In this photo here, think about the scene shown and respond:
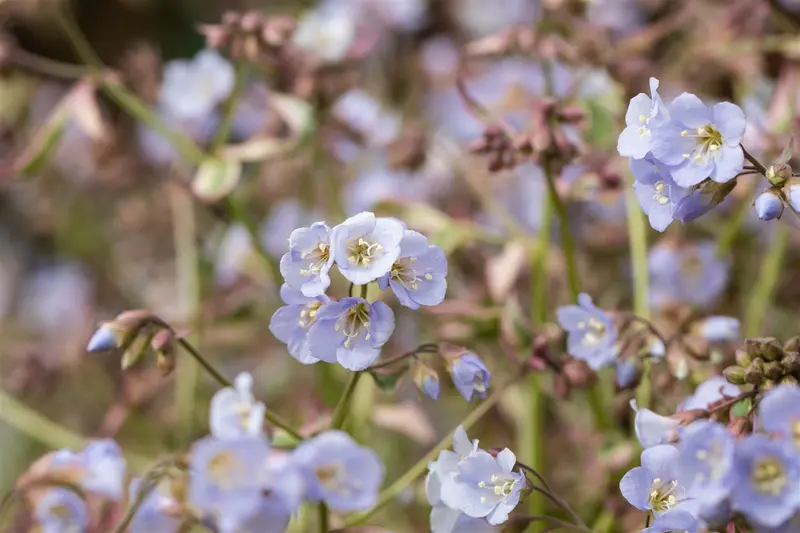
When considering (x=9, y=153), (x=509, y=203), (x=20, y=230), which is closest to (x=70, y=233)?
(x=9, y=153)

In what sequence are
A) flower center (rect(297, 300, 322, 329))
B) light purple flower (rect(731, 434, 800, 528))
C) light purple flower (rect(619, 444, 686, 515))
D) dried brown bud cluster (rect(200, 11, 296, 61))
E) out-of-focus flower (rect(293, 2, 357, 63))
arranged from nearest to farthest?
light purple flower (rect(731, 434, 800, 528))
light purple flower (rect(619, 444, 686, 515))
flower center (rect(297, 300, 322, 329))
dried brown bud cluster (rect(200, 11, 296, 61))
out-of-focus flower (rect(293, 2, 357, 63))

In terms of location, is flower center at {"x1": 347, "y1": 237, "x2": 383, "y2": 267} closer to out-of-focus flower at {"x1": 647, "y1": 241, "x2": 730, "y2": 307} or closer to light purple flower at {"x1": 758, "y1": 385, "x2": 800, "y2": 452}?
light purple flower at {"x1": 758, "y1": 385, "x2": 800, "y2": 452}

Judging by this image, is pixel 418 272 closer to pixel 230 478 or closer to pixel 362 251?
pixel 362 251

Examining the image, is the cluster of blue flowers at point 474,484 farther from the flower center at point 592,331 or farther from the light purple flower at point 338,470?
the flower center at point 592,331

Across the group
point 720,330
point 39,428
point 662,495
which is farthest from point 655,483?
point 39,428

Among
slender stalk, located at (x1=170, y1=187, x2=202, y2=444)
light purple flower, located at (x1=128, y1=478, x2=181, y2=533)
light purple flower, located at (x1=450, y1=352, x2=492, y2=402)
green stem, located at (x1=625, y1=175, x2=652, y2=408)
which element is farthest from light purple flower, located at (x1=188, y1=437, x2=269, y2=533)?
slender stalk, located at (x1=170, y1=187, x2=202, y2=444)
